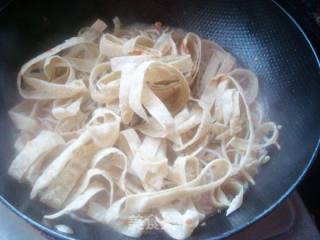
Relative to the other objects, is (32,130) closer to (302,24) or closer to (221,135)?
(221,135)

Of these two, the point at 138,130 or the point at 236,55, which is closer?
the point at 138,130

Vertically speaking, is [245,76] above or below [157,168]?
above

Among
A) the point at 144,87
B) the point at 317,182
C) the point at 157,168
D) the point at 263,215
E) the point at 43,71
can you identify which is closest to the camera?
the point at 263,215

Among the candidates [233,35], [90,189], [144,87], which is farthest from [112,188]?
[233,35]
